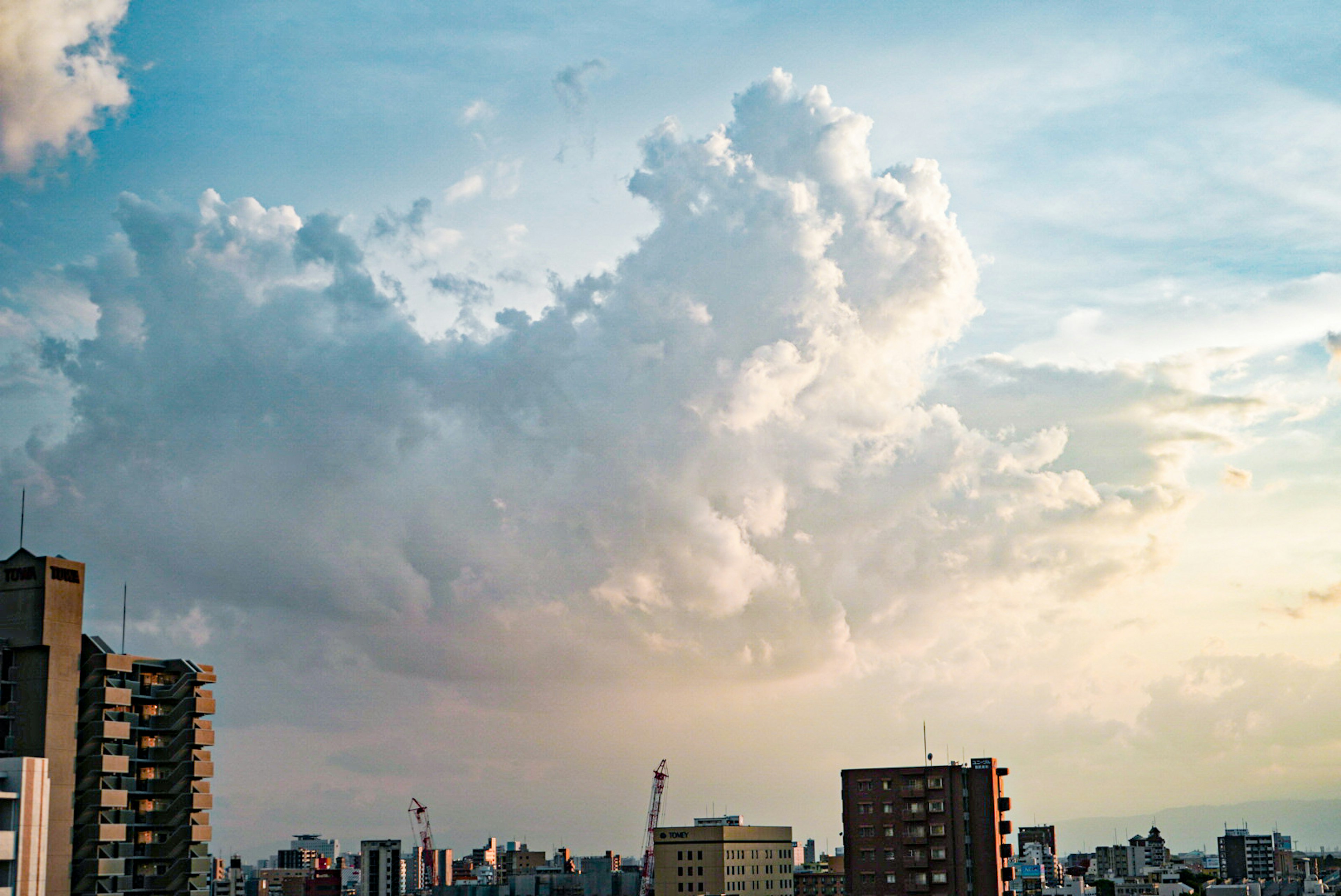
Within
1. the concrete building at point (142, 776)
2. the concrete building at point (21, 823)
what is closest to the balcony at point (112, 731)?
the concrete building at point (142, 776)

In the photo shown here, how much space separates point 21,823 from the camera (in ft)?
415

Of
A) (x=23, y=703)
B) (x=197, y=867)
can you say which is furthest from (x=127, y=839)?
(x=23, y=703)

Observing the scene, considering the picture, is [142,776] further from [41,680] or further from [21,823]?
[21,823]

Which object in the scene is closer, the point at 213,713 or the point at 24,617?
the point at 24,617

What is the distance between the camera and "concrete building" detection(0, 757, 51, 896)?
12562 centimetres

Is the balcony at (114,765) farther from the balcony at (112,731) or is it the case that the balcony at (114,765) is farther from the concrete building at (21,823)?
the concrete building at (21,823)

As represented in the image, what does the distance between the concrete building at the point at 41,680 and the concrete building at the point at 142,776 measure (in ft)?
10.3

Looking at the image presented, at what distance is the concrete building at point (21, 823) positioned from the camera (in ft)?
412

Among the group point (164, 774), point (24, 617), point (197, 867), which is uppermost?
point (24, 617)

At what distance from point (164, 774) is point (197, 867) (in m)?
13.3

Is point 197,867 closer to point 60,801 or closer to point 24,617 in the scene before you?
point 60,801

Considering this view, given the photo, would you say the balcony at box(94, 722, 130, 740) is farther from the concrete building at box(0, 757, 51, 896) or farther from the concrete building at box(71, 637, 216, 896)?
the concrete building at box(0, 757, 51, 896)

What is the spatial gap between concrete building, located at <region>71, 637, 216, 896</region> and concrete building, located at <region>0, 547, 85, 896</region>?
313cm

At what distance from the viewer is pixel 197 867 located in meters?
177
